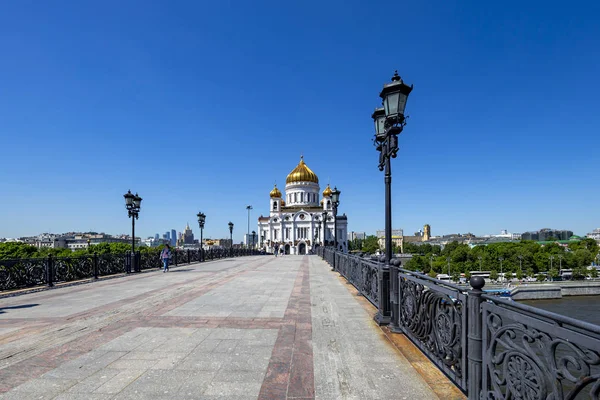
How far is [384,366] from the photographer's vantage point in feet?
12.7

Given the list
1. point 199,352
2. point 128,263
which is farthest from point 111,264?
point 199,352

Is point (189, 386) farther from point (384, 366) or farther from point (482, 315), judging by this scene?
point (482, 315)

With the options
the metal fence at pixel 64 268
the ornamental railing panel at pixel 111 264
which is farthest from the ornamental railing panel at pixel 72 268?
the ornamental railing panel at pixel 111 264

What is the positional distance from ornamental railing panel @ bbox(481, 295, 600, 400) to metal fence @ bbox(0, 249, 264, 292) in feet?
42.8

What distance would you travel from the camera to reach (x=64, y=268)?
11961 millimetres

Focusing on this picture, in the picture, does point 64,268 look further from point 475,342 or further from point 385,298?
point 475,342

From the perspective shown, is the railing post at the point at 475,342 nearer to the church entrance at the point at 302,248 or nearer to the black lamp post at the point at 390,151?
the black lamp post at the point at 390,151

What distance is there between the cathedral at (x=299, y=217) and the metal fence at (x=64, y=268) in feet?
170

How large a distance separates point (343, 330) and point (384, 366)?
5.15ft

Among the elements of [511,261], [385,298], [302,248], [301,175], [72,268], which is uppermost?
[301,175]

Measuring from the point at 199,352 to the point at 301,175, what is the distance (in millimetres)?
69752

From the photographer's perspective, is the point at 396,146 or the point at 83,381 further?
the point at 396,146

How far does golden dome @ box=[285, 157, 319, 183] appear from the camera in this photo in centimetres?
7369

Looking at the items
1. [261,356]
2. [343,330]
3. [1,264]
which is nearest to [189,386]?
[261,356]
